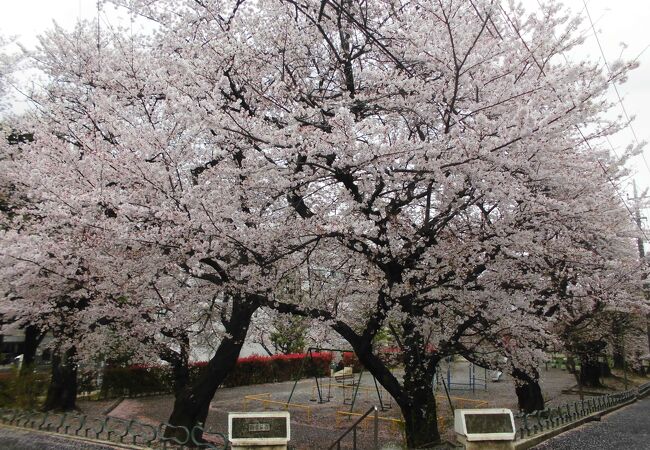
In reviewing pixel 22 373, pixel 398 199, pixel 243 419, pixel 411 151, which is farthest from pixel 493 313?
pixel 22 373

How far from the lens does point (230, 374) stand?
75.7 ft

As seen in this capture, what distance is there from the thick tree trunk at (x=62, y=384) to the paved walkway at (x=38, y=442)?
4131 millimetres

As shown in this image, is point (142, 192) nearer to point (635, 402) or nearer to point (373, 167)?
point (373, 167)

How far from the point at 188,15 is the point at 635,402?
18106 millimetres

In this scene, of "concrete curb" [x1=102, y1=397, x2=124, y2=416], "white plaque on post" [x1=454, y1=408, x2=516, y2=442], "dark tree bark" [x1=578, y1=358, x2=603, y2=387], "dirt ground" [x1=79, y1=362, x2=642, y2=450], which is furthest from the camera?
"dark tree bark" [x1=578, y1=358, x2=603, y2=387]

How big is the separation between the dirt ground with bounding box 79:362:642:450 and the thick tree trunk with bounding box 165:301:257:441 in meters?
2.19

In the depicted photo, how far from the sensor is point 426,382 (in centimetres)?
857

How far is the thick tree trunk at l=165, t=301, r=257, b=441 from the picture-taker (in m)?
9.28

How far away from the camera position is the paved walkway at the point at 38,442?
7.95m

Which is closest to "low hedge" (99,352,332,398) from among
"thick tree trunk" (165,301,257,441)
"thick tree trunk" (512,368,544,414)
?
"thick tree trunk" (165,301,257,441)

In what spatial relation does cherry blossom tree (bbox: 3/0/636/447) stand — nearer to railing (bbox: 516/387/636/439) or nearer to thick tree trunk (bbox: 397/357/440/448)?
thick tree trunk (bbox: 397/357/440/448)

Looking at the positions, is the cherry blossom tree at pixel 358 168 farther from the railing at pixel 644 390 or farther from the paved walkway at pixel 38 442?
the railing at pixel 644 390

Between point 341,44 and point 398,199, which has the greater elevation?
point 341,44

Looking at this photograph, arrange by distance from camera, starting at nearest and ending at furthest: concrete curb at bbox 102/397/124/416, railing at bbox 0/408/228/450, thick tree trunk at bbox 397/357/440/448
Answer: railing at bbox 0/408/228/450 → thick tree trunk at bbox 397/357/440/448 → concrete curb at bbox 102/397/124/416
